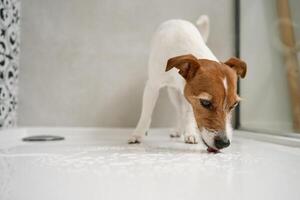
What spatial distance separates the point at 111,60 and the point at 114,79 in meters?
0.16

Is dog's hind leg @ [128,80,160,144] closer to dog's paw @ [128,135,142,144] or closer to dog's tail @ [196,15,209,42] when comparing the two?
dog's paw @ [128,135,142,144]

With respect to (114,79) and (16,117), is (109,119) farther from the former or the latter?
(16,117)

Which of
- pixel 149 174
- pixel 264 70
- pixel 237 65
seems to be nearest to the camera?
pixel 149 174

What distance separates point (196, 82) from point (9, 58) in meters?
1.41

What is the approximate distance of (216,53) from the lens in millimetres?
2598

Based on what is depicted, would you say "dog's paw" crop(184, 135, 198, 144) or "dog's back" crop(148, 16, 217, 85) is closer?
"dog's back" crop(148, 16, 217, 85)

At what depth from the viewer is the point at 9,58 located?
84.0 inches

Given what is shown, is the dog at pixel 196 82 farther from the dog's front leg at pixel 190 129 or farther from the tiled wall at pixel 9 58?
the tiled wall at pixel 9 58

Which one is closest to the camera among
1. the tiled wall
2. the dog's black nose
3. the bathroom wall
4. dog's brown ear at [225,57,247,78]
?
the dog's black nose

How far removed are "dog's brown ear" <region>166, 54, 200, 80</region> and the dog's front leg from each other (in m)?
0.39

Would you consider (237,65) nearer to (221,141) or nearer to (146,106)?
(221,141)

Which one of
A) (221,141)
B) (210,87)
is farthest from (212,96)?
(221,141)

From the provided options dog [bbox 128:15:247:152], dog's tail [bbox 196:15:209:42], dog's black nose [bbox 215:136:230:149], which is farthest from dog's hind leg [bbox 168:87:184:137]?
dog's black nose [bbox 215:136:230:149]

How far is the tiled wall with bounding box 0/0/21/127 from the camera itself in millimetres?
2004
